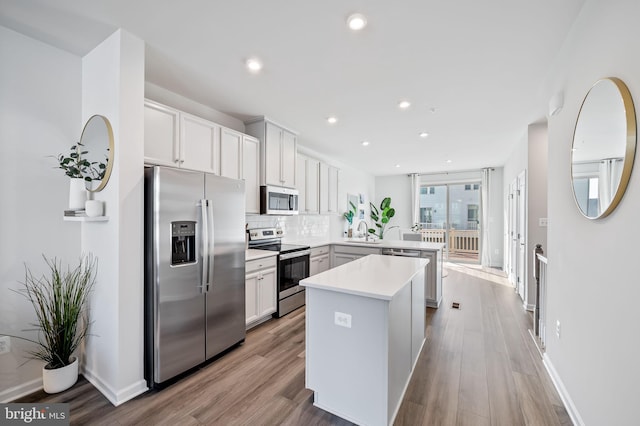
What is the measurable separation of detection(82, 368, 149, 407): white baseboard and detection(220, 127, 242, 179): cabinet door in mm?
2063

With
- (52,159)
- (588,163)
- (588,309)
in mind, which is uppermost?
(52,159)

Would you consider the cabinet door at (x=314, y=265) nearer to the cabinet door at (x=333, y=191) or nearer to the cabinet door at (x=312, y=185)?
the cabinet door at (x=312, y=185)

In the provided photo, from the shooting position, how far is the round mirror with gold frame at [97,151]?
2.02m

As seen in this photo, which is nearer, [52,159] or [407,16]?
[407,16]

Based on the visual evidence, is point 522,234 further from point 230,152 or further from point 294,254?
point 230,152

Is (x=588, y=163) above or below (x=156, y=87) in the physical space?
below

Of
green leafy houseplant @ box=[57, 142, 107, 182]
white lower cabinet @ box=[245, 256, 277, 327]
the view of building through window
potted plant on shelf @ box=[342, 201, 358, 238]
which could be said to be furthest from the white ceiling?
the view of building through window

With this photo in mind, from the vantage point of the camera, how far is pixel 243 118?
3.65 m

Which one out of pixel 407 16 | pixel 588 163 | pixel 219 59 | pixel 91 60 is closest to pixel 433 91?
pixel 407 16

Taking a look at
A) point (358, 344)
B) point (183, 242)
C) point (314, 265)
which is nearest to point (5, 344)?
point (183, 242)

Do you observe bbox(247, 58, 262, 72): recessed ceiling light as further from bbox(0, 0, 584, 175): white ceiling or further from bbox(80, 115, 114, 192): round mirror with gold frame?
bbox(80, 115, 114, 192): round mirror with gold frame

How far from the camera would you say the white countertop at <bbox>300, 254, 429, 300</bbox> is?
165cm

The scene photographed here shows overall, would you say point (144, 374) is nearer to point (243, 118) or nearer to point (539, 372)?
point (243, 118)

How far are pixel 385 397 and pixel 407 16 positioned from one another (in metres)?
2.45
